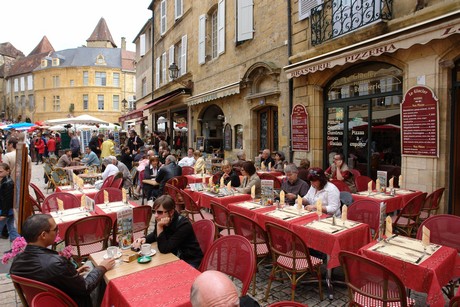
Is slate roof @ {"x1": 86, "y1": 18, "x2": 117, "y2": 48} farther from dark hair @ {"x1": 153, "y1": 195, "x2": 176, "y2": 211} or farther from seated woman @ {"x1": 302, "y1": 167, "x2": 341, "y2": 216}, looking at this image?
dark hair @ {"x1": 153, "y1": 195, "x2": 176, "y2": 211}

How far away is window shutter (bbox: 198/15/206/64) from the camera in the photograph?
14.6 m

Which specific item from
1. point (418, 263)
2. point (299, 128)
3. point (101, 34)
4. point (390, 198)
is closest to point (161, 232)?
point (418, 263)

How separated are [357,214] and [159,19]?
20700 millimetres

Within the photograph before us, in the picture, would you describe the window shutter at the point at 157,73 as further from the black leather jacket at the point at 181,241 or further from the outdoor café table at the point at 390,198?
the black leather jacket at the point at 181,241

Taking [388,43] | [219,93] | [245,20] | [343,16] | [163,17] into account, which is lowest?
[388,43]

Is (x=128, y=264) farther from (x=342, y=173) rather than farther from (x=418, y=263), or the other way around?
(x=342, y=173)

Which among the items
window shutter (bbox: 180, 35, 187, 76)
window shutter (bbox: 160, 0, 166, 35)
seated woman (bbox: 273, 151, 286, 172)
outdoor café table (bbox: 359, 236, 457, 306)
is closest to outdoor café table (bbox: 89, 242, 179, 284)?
outdoor café table (bbox: 359, 236, 457, 306)

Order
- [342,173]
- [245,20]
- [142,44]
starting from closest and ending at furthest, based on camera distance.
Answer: [342,173] < [245,20] < [142,44]

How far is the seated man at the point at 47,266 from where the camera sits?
2.36 meters

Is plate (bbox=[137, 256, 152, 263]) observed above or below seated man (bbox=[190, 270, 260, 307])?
below

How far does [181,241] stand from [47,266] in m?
1.19

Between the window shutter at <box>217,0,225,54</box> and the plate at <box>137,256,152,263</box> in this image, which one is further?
the window shutter at <box>217,0,225,54</box>

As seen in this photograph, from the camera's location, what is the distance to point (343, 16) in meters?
7.86

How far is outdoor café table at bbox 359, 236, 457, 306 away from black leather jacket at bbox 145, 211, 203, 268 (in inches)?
66.0
